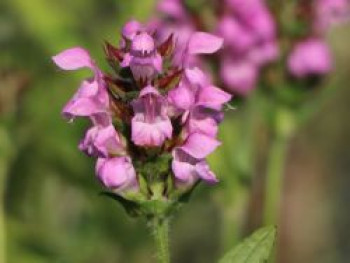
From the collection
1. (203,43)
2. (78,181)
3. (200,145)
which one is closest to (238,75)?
(78,181)

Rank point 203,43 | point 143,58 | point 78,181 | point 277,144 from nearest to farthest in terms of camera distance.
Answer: point 143,58 < point 203,43 < point 277,144 < point 78,181

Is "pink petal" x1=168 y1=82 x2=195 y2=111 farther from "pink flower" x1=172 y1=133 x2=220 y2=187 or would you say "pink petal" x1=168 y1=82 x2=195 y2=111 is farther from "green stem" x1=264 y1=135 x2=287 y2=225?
"green stem" x1=264 y1=135 x2=287 y2=225

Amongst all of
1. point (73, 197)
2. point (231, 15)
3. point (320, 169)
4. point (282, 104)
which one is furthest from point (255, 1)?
point (320, 169)

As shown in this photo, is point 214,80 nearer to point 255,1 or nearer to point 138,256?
point 255,1

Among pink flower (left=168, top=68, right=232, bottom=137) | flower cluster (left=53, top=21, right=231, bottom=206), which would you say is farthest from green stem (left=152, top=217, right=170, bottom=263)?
pink flower (left=168, top=68, right=232, bottom=137)

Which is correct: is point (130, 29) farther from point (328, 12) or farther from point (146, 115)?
point (328, 12)

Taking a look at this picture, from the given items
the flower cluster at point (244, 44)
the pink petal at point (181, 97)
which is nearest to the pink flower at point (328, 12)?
the flower cluster at point (244, 44)
